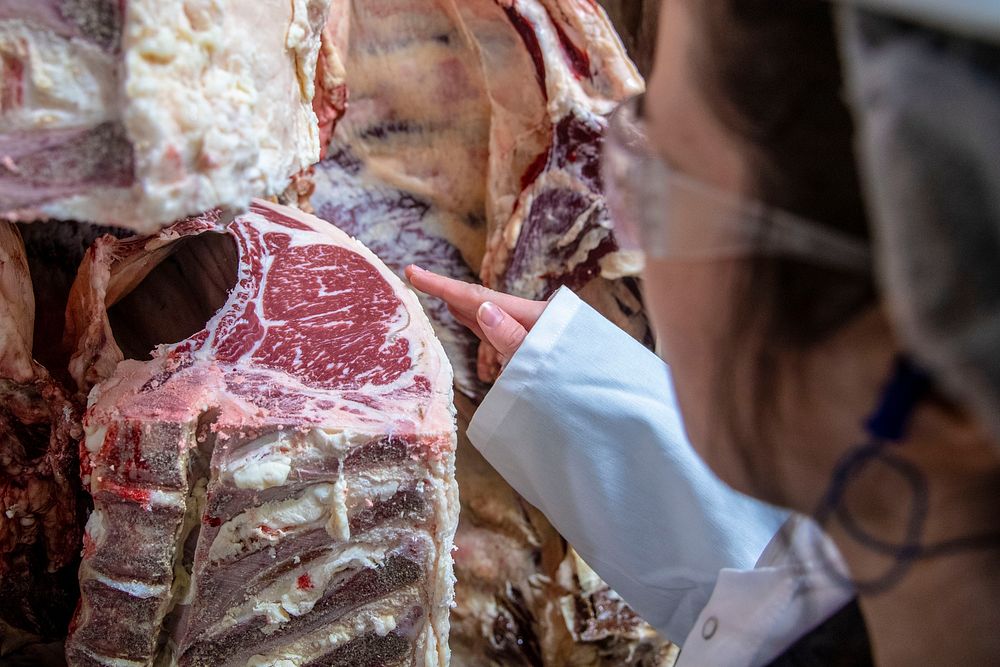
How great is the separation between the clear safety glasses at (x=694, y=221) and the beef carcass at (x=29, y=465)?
31.2 inches

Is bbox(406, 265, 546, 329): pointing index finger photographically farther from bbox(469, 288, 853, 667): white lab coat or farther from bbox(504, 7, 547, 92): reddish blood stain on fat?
bbox(504, 7, 547, 92): reddish blood stain on fat

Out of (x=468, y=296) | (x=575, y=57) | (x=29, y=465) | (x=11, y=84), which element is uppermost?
(x=11, y=84)

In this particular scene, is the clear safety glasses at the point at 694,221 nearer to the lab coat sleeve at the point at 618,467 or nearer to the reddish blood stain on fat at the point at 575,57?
the lab coat sleeve at the point at 618,467

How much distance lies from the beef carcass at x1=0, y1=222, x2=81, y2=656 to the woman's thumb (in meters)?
0.60

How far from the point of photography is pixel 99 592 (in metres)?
0.94

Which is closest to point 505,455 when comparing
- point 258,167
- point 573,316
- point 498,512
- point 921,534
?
point 573,316

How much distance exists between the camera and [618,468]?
3.89 ft

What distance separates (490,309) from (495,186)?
A: 425 mm

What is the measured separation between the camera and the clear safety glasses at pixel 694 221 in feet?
1.41

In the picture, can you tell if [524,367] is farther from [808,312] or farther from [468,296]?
[808,312]

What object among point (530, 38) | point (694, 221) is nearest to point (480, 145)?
point (530, 38)

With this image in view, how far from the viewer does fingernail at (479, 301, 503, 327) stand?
1.28 meters

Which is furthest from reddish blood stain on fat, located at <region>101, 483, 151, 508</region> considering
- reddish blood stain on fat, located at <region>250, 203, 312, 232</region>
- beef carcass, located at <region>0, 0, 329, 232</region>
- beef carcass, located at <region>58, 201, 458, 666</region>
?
reddish blood stain on fat, located at <region>250, 203, 312, 232</region>

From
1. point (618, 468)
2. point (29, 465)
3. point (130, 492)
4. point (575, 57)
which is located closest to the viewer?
point (130, 492)
